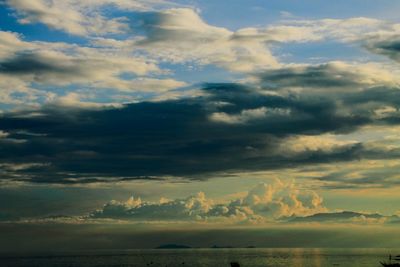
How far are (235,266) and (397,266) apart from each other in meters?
51.8

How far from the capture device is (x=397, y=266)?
172 m

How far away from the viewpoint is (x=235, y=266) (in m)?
162
